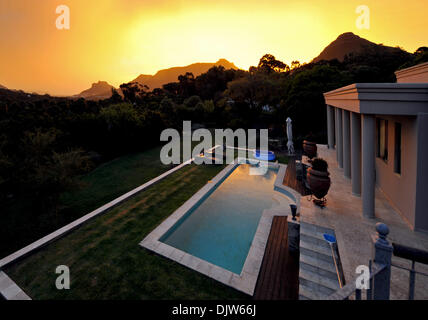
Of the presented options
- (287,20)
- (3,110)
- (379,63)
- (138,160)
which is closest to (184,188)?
(138,160)

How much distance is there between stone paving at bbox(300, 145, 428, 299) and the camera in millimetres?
3777

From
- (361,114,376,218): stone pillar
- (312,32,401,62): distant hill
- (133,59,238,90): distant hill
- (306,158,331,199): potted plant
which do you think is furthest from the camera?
(133,59,238,90): distant hill

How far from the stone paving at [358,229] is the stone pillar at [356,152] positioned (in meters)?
0.40

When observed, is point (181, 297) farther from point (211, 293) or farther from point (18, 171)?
point (18, 171)

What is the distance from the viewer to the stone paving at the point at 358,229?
3.78 meters

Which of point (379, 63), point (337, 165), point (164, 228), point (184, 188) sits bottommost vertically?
point (164, 228)

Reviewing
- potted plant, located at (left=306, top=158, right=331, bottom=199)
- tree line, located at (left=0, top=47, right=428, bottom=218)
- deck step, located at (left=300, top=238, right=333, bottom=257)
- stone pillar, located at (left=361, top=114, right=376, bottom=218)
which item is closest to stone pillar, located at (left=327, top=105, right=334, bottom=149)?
tree line, located at (left=0, top=47, right=428, bottom=218)

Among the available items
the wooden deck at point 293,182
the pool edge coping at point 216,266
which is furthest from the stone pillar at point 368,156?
the wooden deck at point 293,182

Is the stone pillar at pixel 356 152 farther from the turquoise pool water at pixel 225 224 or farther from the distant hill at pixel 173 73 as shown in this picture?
the distant hill at pixel 173 73

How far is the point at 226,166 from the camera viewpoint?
14953mm

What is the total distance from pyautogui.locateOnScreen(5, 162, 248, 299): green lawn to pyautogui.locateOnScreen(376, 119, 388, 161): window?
291 inches

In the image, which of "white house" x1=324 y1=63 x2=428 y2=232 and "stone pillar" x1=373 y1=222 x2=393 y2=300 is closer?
"stone pillar" x1=373 y1=222 x2=393 y2=300

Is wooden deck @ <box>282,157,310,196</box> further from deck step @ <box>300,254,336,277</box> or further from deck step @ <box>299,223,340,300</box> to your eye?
deck step @ <box>300,254,336,277</box>
